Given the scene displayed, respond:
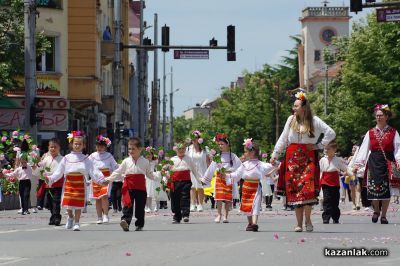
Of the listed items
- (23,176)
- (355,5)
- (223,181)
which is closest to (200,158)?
(223,181)

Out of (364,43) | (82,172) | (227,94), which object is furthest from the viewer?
(227,94)

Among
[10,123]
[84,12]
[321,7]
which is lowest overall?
[10,123]

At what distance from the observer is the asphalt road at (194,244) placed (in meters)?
13.9

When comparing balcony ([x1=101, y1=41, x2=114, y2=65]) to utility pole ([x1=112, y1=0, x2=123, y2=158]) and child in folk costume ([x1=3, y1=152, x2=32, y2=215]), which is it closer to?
utility pole ([x1=112, y1=0, x2=123, y2=158])

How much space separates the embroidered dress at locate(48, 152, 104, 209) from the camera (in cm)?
2219

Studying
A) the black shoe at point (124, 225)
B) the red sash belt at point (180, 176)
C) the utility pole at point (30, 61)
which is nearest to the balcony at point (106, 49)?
the utility pole at point (30, 61)

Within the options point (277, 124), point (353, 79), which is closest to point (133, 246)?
point (353, 79)

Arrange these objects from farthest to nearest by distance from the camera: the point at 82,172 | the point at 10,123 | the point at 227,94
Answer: the point at 227,94, the point at 10,123, the point at 82,172

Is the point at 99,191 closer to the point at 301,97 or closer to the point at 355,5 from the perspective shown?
the point at 301,97

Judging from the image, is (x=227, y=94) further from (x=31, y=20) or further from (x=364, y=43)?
(x=31, y=20)

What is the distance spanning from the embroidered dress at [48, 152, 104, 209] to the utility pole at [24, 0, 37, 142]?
1493 centimetres

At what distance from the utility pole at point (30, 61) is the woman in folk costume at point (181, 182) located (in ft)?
37.3

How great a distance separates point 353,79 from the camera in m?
74.1

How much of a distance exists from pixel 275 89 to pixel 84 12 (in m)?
64.9
